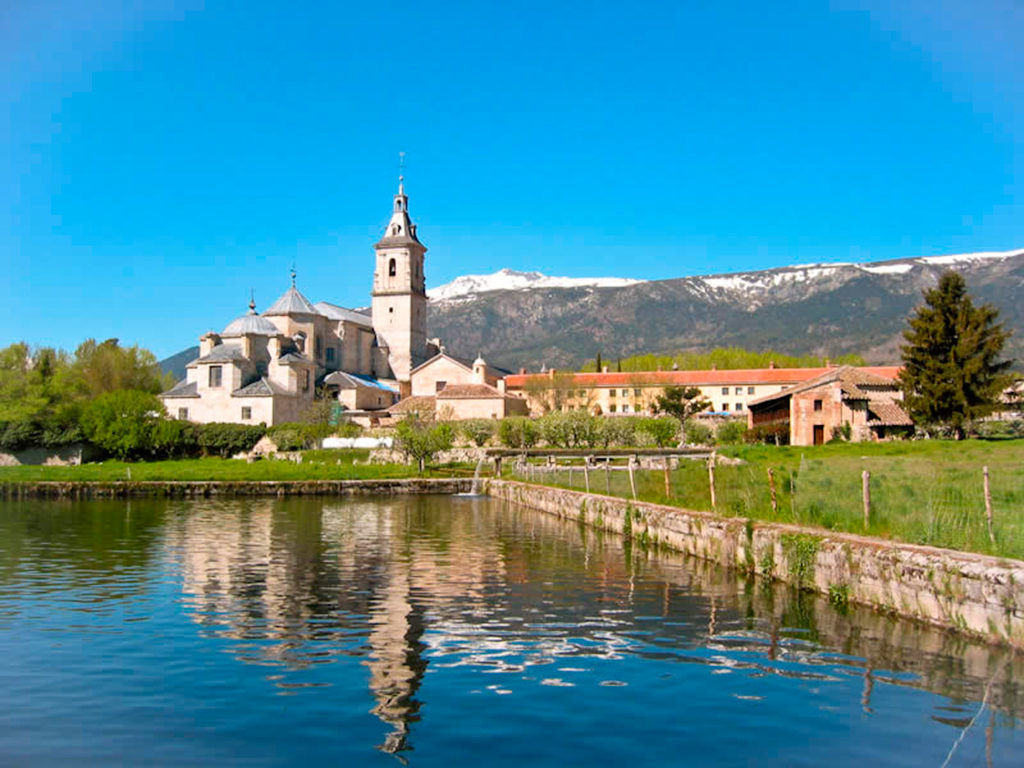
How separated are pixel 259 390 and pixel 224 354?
18.4 ft

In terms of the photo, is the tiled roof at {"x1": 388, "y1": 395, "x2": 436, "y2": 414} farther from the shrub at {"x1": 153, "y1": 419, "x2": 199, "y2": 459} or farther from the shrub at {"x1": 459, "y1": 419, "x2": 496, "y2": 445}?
the shrub at {"x1": 153, "y1": 419, "x2": 199, "y2": 459}

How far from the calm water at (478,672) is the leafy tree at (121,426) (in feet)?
155

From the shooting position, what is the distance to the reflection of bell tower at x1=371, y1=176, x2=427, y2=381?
307 ft

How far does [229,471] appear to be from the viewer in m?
52.2

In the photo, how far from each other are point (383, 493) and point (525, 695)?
38.2m

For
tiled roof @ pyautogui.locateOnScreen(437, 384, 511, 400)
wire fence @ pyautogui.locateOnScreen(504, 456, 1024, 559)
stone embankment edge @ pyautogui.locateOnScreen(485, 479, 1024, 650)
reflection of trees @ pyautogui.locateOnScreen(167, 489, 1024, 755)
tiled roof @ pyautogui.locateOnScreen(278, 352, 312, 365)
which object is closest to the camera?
reflection of trees @ pyautogui.locateOnScreen(167, 489, 1024, 755)

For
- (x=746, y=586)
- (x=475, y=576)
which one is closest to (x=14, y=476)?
(x=475, y=576)

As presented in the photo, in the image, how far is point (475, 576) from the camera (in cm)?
1655

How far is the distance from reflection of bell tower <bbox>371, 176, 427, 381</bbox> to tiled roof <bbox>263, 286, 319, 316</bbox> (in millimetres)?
10238

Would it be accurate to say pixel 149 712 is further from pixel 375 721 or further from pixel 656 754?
pixel 656 754

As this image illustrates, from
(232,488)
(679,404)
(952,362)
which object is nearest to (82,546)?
(232,488)

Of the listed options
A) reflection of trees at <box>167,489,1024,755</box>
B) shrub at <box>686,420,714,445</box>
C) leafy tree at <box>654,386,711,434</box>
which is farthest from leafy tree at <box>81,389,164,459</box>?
reflection of trees at <box>167,489,1024,755</box>

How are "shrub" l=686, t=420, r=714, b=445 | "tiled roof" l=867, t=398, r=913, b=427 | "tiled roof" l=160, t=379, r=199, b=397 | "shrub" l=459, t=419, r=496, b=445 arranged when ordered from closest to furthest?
"tiled roof" l=867, t=398, r=913, b=427
"shrub" l=459, t=419, r=496, b=445
"shrub" l=686, t=420, r=714, b=445
"tiled roof" l=160, t=379, r=199, b=397

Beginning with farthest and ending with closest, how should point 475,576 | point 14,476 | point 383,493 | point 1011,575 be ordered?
point 14,476 → point 383,493 → point 475,576 → point 1011,575
